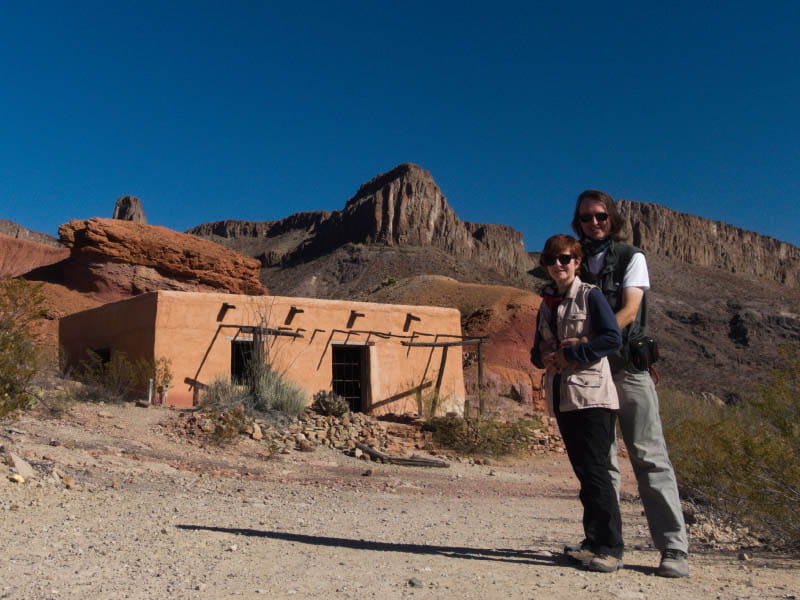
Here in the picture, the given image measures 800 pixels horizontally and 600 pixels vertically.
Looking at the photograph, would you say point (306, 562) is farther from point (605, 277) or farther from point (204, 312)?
point (204, 312)

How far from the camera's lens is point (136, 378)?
13109 millimetres

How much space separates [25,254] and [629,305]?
4663 cm

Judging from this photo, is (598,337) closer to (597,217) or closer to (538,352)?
(538,352)

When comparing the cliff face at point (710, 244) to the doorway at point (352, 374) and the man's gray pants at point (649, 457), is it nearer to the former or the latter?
the doorway at point (352, 374)

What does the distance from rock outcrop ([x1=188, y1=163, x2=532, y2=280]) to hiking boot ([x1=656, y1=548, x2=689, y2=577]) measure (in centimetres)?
5822

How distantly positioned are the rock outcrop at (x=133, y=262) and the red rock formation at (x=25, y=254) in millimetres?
18215

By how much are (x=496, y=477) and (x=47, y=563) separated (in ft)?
26.0

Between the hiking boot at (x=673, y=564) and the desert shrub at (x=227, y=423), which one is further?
the desert shrub at (x=227, y=423)

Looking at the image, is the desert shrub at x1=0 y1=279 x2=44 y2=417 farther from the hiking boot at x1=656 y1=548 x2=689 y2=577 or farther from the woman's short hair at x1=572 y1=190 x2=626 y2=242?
the hiking boot at x1=656 y1=548 x2=689 y2=577

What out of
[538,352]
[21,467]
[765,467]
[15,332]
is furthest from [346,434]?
[538,352]

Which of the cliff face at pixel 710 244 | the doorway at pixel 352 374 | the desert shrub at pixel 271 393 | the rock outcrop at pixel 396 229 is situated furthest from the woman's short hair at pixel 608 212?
the cliff face at pixel 710 244

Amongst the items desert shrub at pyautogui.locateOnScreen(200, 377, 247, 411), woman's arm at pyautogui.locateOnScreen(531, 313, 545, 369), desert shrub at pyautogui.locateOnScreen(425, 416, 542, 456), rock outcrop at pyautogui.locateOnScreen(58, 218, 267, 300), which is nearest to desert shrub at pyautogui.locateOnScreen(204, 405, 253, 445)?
desert shrub at pyautogui.locateOnScreen(200, 377, 247, 411)

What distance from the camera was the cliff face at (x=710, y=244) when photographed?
83.1 metres

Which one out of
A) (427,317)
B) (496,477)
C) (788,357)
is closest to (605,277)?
(788,357)
